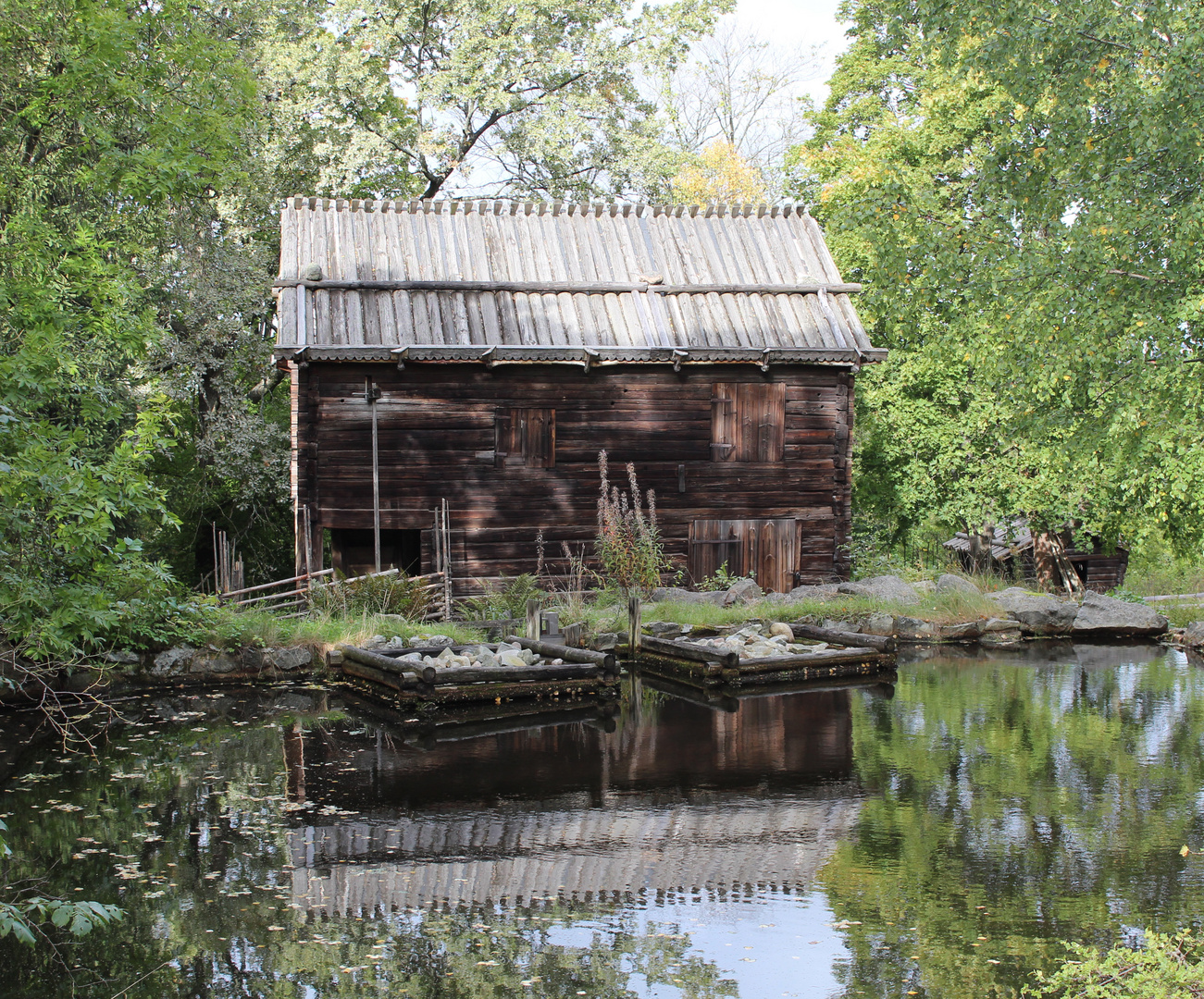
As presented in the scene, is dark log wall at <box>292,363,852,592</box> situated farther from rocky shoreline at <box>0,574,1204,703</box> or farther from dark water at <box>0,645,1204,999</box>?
dark water at <box>0,645,1204,999</box>

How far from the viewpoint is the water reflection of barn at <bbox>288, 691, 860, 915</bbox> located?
6.72 metres

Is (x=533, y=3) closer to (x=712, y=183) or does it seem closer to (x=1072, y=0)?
(x=712, y=183)

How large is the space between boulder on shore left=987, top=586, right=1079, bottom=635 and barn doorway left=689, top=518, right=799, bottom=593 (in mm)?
3577

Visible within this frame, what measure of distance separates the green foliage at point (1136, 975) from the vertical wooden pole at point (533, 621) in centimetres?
978

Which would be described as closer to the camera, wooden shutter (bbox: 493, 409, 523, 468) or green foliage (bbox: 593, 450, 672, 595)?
green foliage (bbox: 593, 450, 672, 595)

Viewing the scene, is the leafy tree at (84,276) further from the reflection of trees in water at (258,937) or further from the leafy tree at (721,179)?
the leafy tree at (721,179)

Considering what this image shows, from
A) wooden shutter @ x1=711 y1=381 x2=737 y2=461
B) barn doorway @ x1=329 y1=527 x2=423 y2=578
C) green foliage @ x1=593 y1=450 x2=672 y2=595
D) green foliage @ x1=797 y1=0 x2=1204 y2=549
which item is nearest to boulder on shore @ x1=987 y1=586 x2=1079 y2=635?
green foliage @ x1=797 y1=0 x2=1204 y2=549

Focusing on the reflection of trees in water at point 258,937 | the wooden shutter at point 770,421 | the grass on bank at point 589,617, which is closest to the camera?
the reflection of trees in water at point 258,937

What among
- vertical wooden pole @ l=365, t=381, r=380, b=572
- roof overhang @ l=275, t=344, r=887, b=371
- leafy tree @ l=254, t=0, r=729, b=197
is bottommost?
vertical wooden pole @ l=365, t=381, r=380, b=572

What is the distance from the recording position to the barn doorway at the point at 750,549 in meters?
19.8

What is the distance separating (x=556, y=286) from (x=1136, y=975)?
16479 mm

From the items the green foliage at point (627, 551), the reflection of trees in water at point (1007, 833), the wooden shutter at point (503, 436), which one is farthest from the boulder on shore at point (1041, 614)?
the wooden shutter at point (503, 436)

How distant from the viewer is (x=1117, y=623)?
18.4 m

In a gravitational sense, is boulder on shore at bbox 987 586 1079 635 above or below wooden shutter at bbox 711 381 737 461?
below
